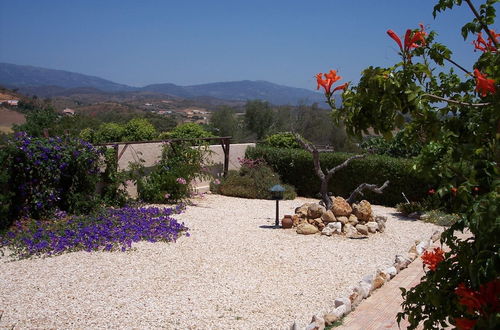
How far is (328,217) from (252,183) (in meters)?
4.55

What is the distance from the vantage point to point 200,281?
235 inches

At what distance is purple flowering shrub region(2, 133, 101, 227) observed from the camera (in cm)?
830

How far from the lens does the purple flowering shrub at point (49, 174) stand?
830 centimetres

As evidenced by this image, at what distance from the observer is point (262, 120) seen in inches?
1208

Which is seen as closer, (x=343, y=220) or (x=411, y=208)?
(x=343, y=220)

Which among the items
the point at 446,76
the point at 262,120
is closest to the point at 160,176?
the point at 446,76

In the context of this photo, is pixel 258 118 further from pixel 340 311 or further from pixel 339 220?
pixel 340 311

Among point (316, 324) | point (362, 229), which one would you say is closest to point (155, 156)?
point (362, 229)

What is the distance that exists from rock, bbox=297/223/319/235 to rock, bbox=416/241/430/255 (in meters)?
1.84

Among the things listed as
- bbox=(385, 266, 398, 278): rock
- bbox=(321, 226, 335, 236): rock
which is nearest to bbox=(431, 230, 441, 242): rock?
bbox=(321, 226, 335, 236): rock

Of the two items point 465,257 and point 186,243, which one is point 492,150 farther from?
point 186,243

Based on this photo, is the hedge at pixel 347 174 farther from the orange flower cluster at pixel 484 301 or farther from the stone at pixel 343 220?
the orange flower cluster at pixel 484 301

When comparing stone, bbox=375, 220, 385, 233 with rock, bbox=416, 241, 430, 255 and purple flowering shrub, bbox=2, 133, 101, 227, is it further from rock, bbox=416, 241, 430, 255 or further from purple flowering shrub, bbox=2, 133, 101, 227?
purple flowering shrub, bbox=2, 133, 101, 227

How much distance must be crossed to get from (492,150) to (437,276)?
661 mm
